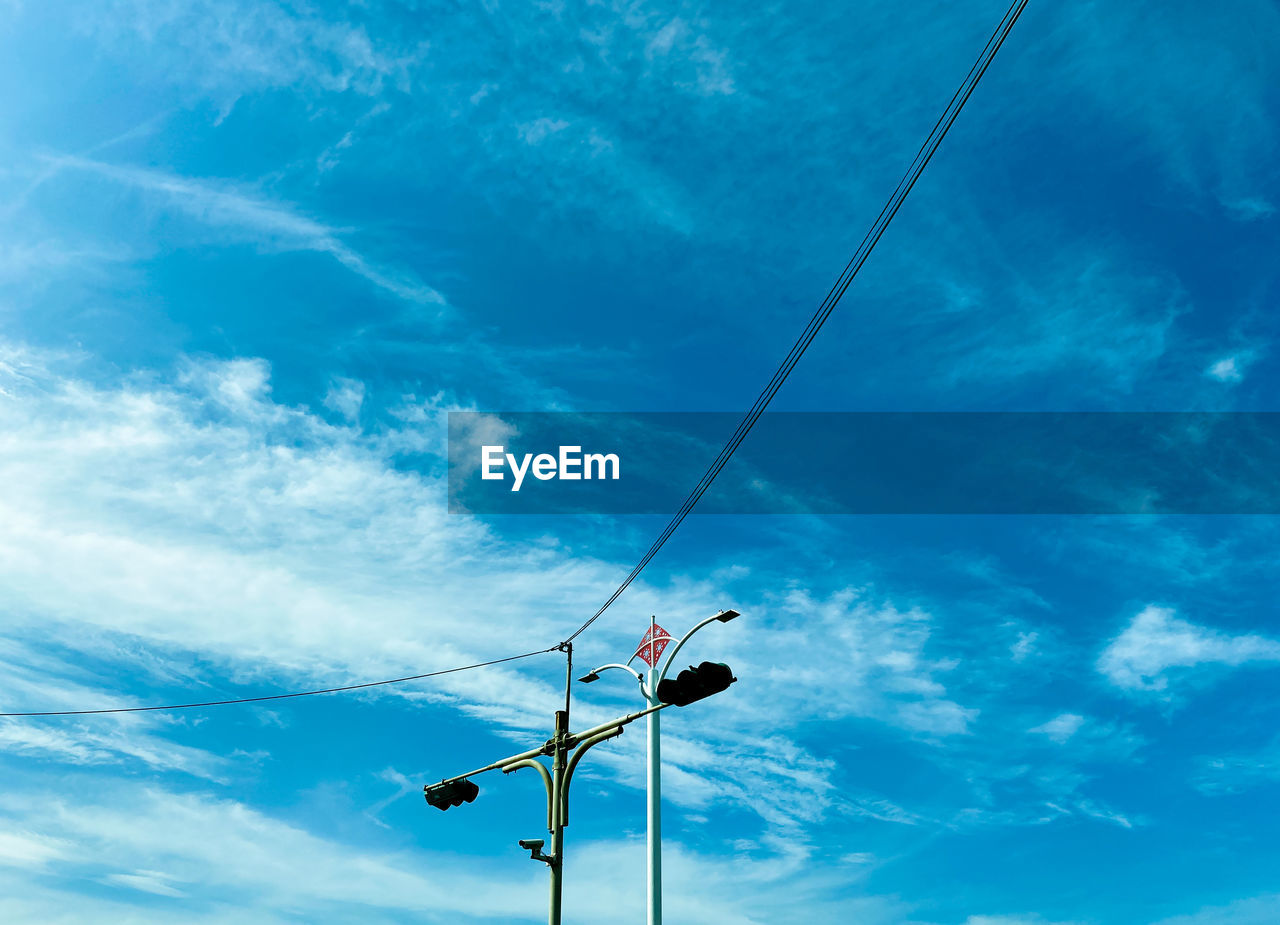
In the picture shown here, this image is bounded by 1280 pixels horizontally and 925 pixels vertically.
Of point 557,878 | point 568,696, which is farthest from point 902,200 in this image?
point 557,878

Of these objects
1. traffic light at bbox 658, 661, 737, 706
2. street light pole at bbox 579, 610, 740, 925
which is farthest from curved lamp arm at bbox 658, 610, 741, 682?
traffic light at bbox 658, 661, 737, 706

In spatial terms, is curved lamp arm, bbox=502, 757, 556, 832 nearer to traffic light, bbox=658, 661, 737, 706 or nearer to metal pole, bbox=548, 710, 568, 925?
metal pole, bbox=548, 710, 568, 925

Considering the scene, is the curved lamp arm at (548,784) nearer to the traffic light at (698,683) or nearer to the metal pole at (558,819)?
the metal pole at (558,819)

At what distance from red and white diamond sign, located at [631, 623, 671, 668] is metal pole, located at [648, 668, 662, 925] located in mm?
468

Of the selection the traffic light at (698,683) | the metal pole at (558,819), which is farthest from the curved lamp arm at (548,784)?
the traffic light at (698,683)

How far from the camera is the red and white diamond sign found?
63.3 ft

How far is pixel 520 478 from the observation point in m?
20.4

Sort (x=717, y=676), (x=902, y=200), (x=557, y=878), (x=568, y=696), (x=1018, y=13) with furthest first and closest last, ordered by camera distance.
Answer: (x=568, y=696), (x=557, y=878), (x=902, y=200), (x=717, y=676), (x=1018, y=13)

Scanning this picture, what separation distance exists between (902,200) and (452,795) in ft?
41.2

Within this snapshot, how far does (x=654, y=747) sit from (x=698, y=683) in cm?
630

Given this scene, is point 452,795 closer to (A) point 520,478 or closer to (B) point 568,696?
(B) point 568,696

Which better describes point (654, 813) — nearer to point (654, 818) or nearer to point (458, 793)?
point (654, 818)

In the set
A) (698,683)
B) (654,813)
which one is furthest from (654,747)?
(698,683)

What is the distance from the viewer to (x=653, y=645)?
765 inches
